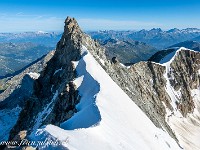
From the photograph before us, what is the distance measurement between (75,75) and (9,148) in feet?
142

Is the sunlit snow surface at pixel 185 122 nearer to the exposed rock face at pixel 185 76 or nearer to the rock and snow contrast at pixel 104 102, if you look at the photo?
the rock and snow contrast at pixel 104 102

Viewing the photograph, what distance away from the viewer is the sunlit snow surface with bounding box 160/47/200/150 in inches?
4877

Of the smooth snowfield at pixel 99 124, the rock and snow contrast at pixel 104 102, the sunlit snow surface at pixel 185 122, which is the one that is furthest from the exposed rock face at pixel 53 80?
the sunlit snow surface at pixel 185 122

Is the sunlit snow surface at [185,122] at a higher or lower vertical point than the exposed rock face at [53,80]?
lower

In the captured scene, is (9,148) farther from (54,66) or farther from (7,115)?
(7,115)

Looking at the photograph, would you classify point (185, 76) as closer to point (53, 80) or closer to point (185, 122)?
point (185, 122)

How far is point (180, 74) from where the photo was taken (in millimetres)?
165125

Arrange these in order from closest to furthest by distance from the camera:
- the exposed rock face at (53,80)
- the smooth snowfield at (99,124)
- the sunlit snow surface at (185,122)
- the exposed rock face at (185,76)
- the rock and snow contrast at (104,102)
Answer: the smooth snowfield at (99,124) → the rock and snow contrast at (104,102) → the exposed rock face at (53,80) → the sunlit snow surface at (185,122) → the exposed rock face at (185,76)

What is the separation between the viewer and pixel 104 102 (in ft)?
182

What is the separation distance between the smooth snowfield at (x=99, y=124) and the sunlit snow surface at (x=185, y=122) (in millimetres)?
57044

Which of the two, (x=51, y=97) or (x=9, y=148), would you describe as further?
(x=51, y=97)

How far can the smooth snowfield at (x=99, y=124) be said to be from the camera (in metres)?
33.3

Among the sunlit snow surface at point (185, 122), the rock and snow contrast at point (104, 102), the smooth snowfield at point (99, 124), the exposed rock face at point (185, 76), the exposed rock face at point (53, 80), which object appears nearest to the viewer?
the smooth snowfield at point (99, 124)

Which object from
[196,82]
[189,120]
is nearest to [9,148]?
[189,120]
